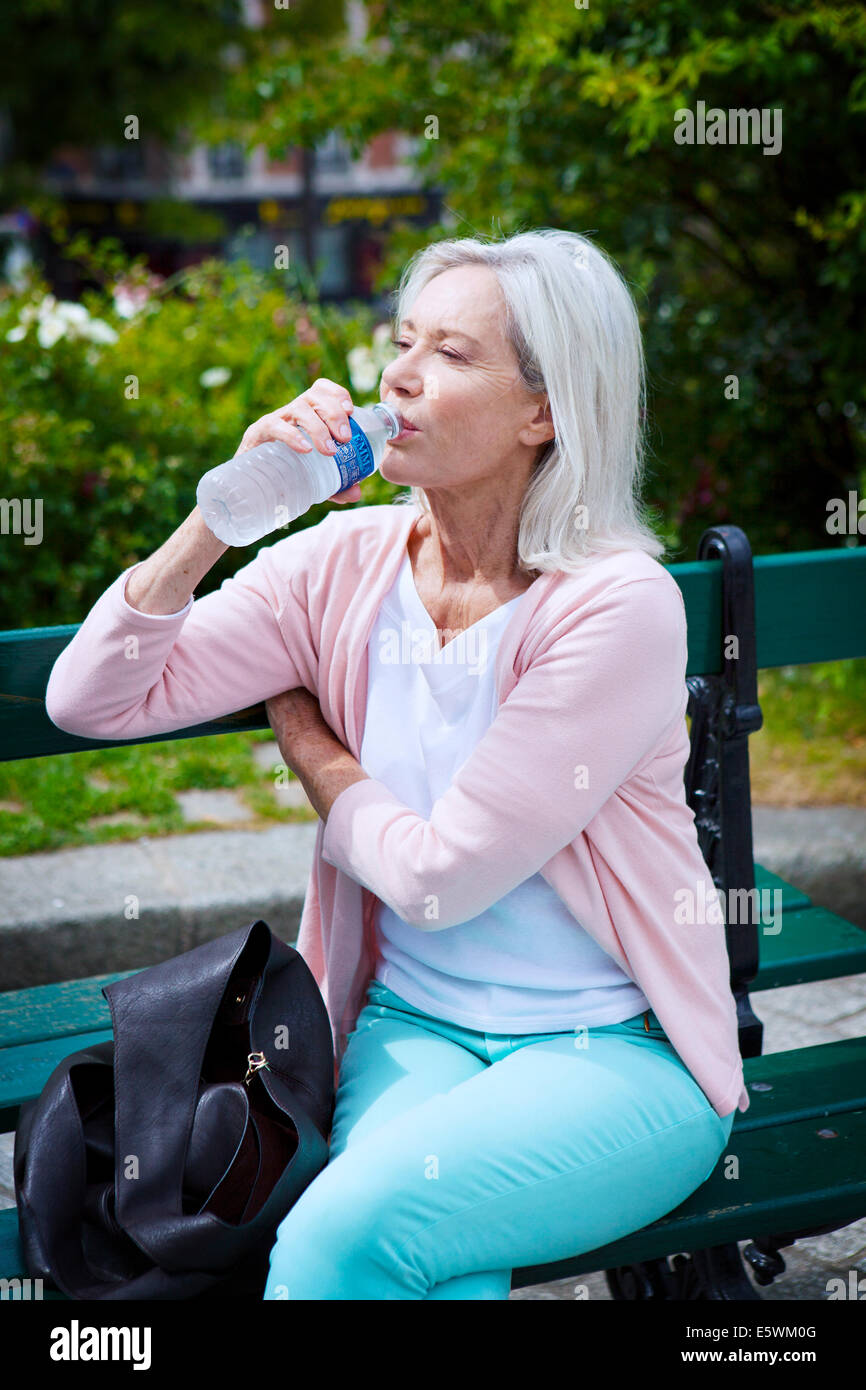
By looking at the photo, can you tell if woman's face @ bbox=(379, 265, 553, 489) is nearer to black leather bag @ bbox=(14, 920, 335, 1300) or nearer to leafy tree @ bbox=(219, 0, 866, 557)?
black leather bag @ bbox=(14, 920, 335, 1300)

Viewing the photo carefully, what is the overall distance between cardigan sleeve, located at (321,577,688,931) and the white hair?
5.8 inches

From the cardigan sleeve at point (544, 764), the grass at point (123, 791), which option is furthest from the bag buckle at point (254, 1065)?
the grass at point (123, 791)

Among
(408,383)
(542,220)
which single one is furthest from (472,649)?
(542,220)

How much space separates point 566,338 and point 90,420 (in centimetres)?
425

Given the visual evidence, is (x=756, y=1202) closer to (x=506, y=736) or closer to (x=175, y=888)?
(x=506, y=736)

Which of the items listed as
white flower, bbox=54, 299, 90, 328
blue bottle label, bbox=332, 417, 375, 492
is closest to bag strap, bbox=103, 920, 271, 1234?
blue bottle label, bbox=332, 417, 375, 492

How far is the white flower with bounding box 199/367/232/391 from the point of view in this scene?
661cm

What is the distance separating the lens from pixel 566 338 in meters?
2.11

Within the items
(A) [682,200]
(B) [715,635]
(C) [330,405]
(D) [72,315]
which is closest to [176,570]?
(C) [330,405]

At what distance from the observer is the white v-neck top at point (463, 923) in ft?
6.97

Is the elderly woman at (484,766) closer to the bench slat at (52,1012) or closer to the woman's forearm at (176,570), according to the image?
the woman's forearm at (176,570)

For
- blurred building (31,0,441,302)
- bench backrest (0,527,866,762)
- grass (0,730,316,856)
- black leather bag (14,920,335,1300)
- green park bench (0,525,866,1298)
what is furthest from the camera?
blurred building (31,0,441,302)

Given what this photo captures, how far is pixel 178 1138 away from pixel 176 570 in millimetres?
759

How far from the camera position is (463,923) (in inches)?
83.7
